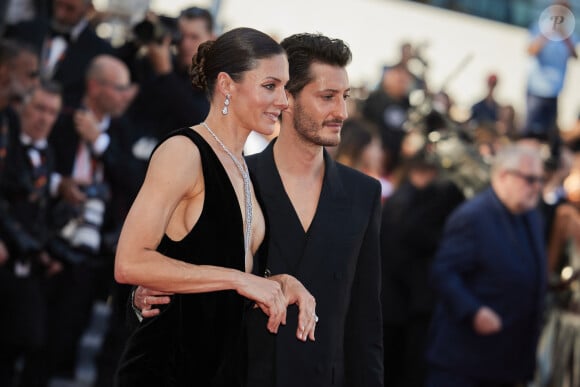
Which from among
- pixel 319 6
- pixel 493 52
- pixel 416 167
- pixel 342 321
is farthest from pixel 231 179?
pixel 493 52

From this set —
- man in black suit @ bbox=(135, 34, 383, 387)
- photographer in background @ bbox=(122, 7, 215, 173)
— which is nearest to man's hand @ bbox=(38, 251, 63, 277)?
photographer in background @ bbox=(122, 7, 215, 173)

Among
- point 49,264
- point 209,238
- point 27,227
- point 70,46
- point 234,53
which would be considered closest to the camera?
point 209,238

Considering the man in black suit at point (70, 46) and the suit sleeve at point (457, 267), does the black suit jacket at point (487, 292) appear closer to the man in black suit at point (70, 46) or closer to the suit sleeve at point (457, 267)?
the suit sleeve at point (457, 267)

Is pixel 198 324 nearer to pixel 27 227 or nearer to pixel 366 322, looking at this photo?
pixel 366 322

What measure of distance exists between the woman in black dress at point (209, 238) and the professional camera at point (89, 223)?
3.63m

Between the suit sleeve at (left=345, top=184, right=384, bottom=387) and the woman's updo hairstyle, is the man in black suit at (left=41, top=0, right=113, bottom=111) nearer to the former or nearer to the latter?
the suit sleeve at (left=345, top=184, right=384, bottom=387)

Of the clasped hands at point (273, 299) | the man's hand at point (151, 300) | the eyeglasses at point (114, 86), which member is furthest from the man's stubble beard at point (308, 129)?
the eyeglasses at point (114, 86)

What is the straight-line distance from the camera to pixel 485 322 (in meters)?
6.95

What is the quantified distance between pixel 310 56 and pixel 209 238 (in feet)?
4.19

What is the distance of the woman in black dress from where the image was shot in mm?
3287

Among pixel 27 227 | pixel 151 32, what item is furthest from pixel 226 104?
pixel 151 32

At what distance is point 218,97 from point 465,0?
55.6 ft

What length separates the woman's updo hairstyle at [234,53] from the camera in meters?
3.59

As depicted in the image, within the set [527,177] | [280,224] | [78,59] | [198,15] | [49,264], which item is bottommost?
[49,264]
